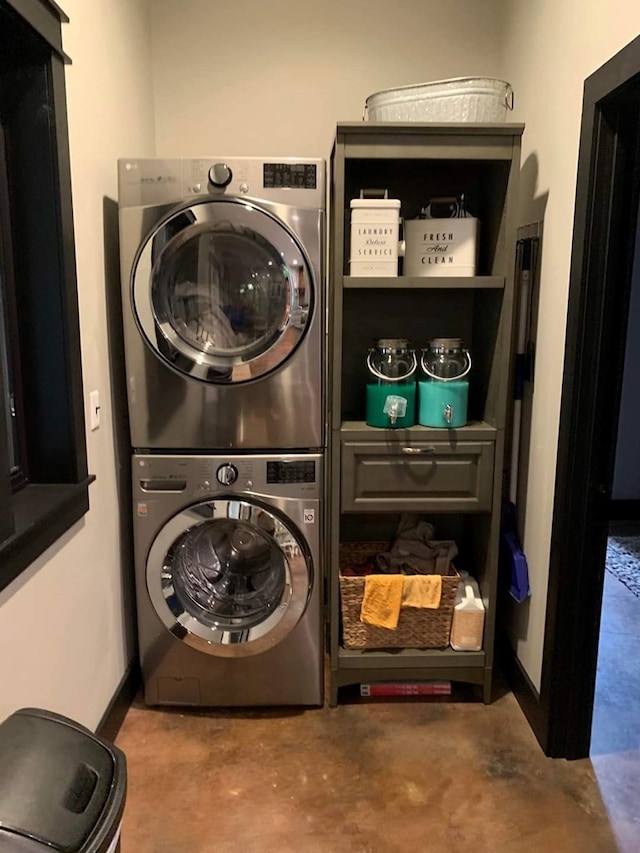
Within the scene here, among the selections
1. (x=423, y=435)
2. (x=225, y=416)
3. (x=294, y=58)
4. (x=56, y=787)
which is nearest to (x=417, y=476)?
(x=423, y=435)

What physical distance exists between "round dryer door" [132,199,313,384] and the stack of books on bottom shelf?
1.15m

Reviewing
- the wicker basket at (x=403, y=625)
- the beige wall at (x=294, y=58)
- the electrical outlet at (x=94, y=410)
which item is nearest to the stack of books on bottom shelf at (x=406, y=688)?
the wicker basket at (x=403, y=625)

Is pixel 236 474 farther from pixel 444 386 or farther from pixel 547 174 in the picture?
pixel 547 174

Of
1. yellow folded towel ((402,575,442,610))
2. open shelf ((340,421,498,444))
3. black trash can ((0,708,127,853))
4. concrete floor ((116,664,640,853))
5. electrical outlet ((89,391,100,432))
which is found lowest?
concrete floor ((116,664,640,853))

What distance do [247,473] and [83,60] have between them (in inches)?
49.3

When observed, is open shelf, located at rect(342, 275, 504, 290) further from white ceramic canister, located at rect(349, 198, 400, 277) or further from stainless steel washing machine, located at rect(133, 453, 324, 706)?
stainless steel washing machine, located at rect(133, 453, 324, 706)

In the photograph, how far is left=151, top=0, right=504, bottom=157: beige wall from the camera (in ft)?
8.07

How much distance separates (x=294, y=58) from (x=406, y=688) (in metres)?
2.33

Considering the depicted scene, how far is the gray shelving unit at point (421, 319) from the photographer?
2.02 metres

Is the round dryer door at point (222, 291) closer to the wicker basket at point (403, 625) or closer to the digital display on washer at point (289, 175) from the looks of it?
the digital display on washer at point (289, 175)

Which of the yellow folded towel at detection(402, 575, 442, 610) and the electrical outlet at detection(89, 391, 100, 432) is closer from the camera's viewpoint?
the electrical outlet at detection(89, 391, 100, 432)

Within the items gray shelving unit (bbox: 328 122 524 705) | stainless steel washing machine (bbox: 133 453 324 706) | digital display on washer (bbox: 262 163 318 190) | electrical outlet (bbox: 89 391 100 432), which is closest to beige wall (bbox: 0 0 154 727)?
electrical outlet (bbox: 89 391 100 432)

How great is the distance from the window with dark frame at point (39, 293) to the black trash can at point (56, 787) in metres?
0.41

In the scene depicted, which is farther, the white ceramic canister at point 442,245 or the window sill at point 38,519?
the white ceramic canister at point 442,245
